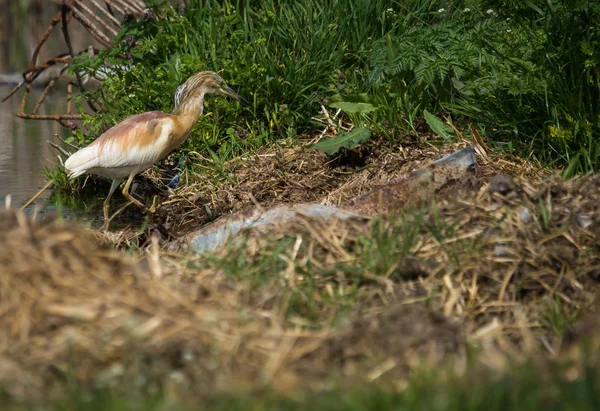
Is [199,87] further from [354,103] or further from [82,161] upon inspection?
[354,103]

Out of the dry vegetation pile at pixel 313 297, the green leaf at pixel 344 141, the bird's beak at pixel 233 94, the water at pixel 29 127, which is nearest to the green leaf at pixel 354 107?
the green leaf at pixel 344 141

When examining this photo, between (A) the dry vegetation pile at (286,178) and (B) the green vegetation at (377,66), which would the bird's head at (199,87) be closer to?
(B) the green vegetation at (377,66)

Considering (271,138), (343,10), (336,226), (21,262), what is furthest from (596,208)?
(343,10)

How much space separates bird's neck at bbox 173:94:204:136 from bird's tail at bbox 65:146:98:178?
2.39ft

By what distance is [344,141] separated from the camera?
673cm

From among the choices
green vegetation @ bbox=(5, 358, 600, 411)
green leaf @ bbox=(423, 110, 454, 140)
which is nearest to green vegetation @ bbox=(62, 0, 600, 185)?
green leaf @ bbox=(423, 110, 454, 140)

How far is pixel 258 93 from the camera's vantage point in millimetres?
7809

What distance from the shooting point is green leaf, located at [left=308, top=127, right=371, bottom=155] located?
6.72 m

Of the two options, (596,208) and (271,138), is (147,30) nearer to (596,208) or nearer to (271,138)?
(271,138)

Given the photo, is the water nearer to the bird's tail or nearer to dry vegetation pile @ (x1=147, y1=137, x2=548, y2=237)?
the bird's tail

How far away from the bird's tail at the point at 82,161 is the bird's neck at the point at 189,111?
727 millimetres

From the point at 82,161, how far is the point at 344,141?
1943mm

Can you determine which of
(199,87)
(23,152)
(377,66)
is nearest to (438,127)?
(377,66)

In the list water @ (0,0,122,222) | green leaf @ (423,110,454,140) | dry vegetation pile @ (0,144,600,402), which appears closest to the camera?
dry vegetation pile @ (0,144,600,402)
